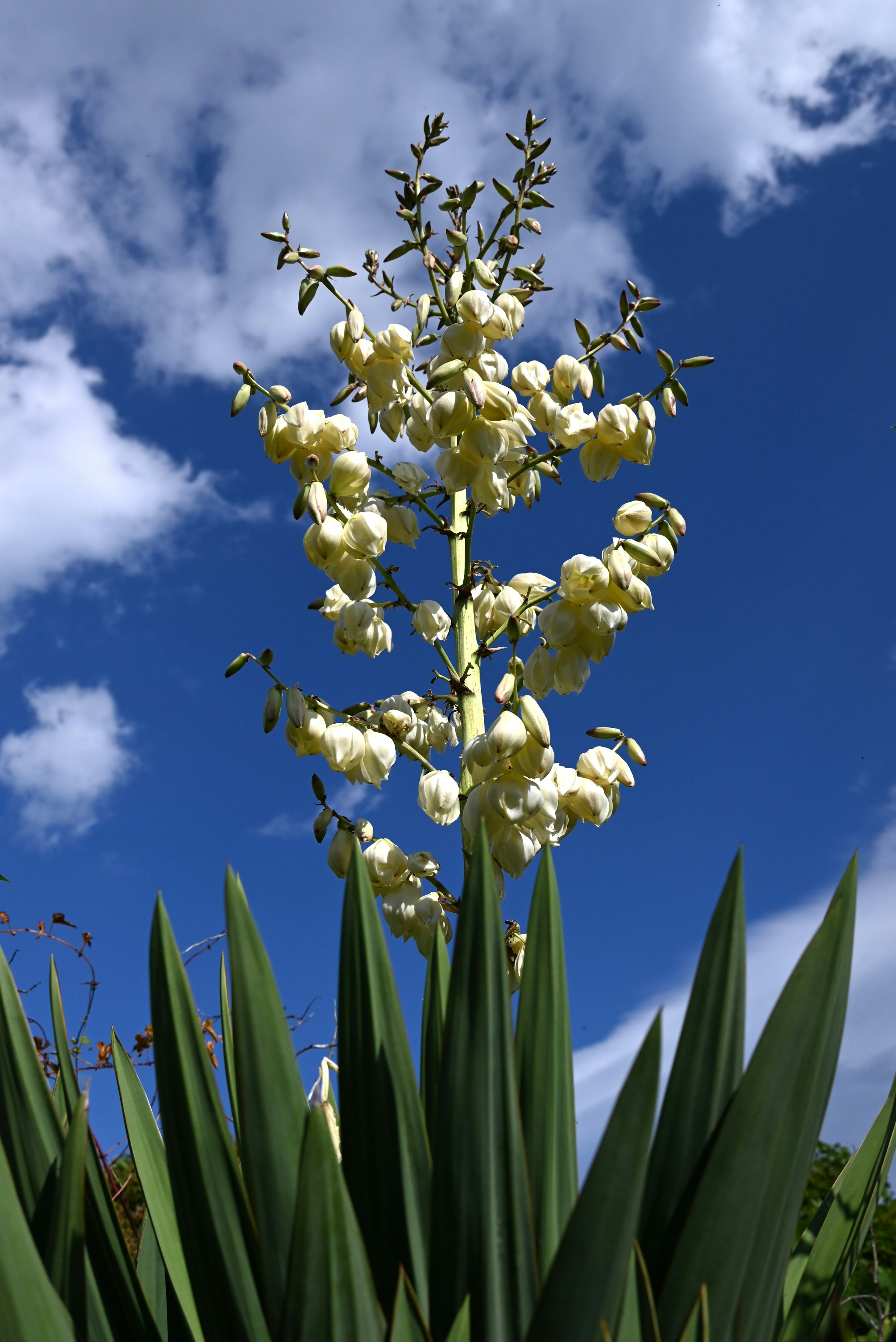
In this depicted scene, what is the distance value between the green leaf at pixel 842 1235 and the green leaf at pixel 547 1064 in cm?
32

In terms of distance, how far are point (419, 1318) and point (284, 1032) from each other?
0.83 feet

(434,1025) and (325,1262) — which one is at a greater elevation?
(434,1025)

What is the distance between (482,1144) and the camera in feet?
2.81

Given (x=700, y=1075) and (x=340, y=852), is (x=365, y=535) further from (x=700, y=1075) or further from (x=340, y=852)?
(x=700, y=1075)

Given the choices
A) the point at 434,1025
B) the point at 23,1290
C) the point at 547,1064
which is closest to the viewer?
the point at 23,1290

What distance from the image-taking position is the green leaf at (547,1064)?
1039 mm

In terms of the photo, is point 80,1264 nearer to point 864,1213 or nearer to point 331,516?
point 864,1213

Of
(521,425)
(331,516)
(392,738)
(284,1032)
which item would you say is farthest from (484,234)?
(284,1032)

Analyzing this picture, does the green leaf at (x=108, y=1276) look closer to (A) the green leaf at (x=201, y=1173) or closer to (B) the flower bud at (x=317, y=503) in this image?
(A) the green leaf at (x=201, y=1173)

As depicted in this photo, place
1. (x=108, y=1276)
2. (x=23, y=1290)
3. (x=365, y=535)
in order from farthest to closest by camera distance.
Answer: (x=365, y=535) → (x=108, y=1276) → (x=23, y=1290)

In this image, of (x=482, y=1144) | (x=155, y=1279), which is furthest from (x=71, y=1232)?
(x=155, y=1279)

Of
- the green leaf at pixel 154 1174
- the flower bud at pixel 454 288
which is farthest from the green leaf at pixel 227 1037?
the flower bud at pixel 454 288

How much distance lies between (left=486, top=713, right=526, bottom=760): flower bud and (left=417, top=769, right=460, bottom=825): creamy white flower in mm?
205

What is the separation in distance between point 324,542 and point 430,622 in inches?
11.7
